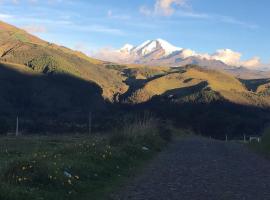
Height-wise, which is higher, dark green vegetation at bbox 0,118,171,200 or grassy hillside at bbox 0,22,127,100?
grassy hillside at bbox 0,22,127,100

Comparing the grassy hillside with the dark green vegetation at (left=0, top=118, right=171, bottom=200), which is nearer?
the dark green vegetation at (left=0, top=118, right=171, bottom=200)

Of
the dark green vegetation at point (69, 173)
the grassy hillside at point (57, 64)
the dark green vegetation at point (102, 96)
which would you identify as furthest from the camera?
the grassy hillside at point (57, 64)

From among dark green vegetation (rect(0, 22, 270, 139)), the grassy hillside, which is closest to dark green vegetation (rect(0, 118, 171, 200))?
dark green vegetation (rect(0, 22, 270, 139))

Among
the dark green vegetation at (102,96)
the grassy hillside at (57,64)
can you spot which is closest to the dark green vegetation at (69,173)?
the dark green vegetation at (102,96)

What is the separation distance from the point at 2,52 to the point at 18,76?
38808 millimetres

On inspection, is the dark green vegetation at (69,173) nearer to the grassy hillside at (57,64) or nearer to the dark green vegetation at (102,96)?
the dark green vegetation at (102,96)

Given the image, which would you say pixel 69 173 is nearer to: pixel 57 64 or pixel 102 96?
pixel 102 96

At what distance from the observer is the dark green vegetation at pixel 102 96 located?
324 ft

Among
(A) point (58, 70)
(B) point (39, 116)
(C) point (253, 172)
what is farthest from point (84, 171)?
(A) point (58, 70)

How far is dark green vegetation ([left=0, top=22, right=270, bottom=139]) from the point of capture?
98.8m

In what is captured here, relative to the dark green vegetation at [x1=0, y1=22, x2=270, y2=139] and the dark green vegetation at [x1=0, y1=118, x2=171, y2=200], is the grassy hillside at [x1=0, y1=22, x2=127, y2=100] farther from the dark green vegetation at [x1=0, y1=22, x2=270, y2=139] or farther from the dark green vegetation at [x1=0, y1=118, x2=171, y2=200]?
the dark green vegetation at [x1=0, y1=118, x2=171, y2=200]

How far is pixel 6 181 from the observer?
1075cm

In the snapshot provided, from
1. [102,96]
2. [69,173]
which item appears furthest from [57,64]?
[69,173]

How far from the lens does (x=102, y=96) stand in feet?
455
